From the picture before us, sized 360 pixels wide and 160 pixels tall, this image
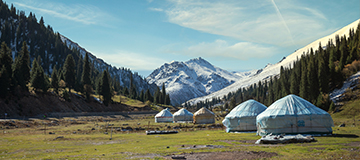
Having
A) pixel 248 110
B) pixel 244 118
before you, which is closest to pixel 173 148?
pixel 244 118

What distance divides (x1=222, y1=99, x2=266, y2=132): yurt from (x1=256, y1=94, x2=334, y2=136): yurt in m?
5.97

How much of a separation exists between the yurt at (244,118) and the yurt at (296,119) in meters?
5.97

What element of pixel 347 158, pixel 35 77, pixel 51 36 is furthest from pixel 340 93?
pixel 51 36

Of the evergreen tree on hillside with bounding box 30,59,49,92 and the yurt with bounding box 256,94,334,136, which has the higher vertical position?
the evergreen tree on hillside with bounding box 30,59,49,92

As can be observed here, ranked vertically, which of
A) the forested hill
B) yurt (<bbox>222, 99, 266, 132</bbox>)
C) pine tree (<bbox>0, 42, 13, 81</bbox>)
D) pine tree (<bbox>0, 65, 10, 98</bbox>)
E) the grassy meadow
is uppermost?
the forested hill

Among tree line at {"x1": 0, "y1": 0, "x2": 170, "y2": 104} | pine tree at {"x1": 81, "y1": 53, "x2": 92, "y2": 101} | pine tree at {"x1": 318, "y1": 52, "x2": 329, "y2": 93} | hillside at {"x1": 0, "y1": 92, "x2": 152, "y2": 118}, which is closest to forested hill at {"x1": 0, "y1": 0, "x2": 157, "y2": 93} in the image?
tree line at {"x1": 0, "y1": 0, "x2": 170, "y2": 104}

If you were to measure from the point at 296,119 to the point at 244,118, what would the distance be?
26.9ft

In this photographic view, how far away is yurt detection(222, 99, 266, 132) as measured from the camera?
31.3 m

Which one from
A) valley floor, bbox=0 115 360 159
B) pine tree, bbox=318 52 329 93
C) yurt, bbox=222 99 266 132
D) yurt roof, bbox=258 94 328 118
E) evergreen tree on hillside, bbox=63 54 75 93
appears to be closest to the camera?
valley floor, bbox=0 115 360 159

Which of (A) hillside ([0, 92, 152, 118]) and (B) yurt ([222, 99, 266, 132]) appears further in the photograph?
(A) hillside ([0, 92, 152, 118])

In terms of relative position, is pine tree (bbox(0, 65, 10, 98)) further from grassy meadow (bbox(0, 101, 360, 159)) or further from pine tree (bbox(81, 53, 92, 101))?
pine tree (bbox(81, 53, 92, 101))

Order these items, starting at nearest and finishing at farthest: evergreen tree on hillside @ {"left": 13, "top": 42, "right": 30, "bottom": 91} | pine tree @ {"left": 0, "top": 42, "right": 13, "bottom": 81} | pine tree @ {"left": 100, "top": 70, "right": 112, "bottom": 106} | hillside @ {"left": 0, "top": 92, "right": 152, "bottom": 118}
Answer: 1. hillside @ {"left": 0, "top": 92, "right": 152, "bottom": 118}
2. pine tree @ {"left": 0, "top": 42, "right": 13, "bottom": 81}
3. evergreen tree on hillside @ {"left": 13, "top": 42, "right": 30, "bottom": 91}
4. pine tree @ {"left": 100, "top": 70, "right": 112, "bottom": 106}

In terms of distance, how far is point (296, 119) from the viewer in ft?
78.1

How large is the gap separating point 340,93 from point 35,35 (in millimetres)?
187987
